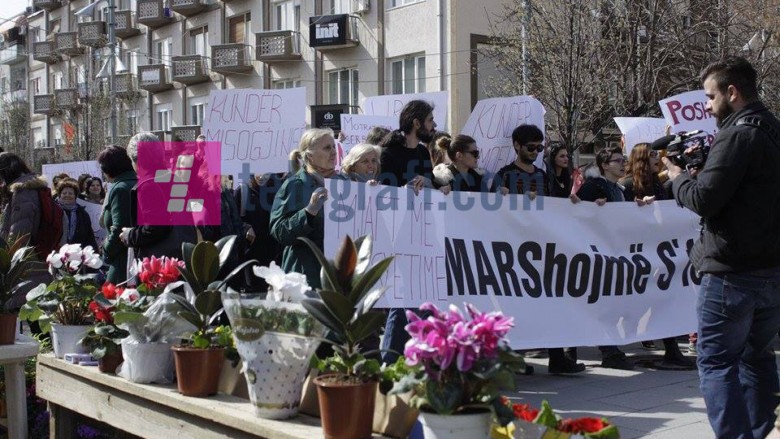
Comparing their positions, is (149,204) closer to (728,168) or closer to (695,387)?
(728,168)

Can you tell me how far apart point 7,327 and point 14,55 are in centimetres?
5831

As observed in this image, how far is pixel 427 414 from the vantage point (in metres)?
2.63

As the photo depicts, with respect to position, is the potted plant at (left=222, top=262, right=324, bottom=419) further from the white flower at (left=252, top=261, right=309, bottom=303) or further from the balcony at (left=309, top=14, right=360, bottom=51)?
the balcony at (left=309, top=14, right=360, bottom=51)

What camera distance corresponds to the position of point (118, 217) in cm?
649

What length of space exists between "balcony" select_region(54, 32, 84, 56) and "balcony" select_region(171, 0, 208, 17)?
36.1 ft

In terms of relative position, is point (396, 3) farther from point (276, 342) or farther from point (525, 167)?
point (276, 342)

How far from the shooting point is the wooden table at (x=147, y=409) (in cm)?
316

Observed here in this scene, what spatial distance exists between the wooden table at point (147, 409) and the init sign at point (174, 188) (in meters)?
1.53

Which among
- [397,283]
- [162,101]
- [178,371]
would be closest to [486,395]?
[178,371]

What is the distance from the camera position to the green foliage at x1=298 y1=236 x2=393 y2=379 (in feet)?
9.61

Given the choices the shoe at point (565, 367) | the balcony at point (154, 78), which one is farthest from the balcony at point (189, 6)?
the shoe at point (565, 367)

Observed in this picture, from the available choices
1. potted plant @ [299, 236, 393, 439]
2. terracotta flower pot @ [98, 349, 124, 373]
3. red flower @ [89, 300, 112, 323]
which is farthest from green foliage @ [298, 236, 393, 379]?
red flower @ [89, 300, 112, 323]

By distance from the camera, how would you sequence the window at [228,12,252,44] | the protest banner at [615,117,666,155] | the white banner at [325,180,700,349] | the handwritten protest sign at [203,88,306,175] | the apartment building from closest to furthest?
the white banner at [325,180,700,349] → the handwritten protest sign at [203,88,306,175] → the protest banner at [615,117,666,155] → the apartment building → the window at [228,12,252,44]

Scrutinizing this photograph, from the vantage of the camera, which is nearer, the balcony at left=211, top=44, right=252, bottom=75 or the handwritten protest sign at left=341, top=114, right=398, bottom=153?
the handwritten protest sign at left=341, top=114, right=398, bottom=153
